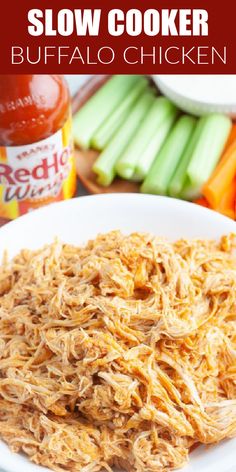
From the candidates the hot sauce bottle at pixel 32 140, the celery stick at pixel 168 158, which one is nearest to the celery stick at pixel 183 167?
the celery stick at pixel 168 158

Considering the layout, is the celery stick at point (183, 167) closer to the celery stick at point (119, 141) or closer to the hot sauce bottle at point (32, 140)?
the celery stick at point (119, 141)

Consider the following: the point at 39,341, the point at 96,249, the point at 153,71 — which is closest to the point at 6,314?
the point at 39,341

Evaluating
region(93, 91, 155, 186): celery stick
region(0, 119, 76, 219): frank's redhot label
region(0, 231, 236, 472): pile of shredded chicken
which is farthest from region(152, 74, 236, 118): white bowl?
region(0, 231, 236, 472): pile of shredded chicken

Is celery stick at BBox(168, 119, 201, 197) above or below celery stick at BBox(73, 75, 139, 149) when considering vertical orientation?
below

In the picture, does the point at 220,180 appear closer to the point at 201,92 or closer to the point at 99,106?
the point at 201,92

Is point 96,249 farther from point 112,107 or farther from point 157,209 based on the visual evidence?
point 112,107

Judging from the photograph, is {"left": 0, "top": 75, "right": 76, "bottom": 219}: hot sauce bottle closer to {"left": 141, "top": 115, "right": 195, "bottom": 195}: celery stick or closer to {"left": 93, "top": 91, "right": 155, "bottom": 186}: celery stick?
{"left": 93, "top": 91, "right": 155, "bottom": 186}: celery stick

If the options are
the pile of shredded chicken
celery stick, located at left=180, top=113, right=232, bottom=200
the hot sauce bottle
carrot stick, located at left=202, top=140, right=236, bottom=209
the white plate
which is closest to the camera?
the pile of shredded chicken

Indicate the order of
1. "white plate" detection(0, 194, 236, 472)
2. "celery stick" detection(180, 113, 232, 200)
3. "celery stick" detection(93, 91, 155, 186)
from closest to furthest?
"white plate" detection(0, 194, 236, 472) < "celery stick" detection(180, 113, 232, 200) < "celery stick" detection(93, 91, 155, 186)

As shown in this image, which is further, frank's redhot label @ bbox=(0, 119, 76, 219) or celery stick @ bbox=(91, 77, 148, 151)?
celery stick @ bbox=(91, 77, 148, 151)
